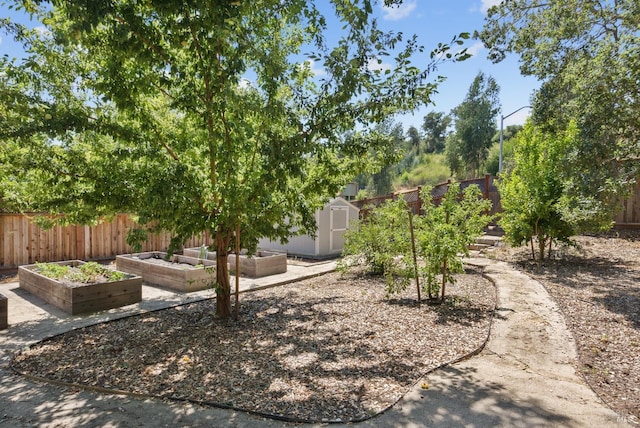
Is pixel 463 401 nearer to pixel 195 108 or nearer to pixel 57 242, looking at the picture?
pixel 195 108

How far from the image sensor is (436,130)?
47.9 m

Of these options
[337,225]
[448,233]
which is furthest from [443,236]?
[337,225]

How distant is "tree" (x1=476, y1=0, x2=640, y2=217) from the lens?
18.7 ft

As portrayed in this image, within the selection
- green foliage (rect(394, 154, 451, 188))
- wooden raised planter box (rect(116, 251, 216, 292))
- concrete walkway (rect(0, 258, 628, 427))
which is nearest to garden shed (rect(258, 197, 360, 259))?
wooden raised planter box (rect(116, 251, 216, 292))

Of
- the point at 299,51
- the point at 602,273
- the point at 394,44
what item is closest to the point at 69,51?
the point at 299,51

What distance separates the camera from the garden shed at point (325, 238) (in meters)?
11.7

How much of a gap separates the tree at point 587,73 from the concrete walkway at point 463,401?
3344 mm

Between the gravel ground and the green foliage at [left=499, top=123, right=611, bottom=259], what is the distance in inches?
32.0

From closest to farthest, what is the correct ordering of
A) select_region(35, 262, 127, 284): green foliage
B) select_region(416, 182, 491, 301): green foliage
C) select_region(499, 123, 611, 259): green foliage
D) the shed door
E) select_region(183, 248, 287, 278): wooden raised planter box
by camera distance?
select_region(416, 182, 491, 301): green foliage → select_region(35, 262, 127, 284): green foliage → select_region(499, 123, 611, 259): green foliage → select_region(183, 248, 287, 278): wooden raised planter box → the shed door

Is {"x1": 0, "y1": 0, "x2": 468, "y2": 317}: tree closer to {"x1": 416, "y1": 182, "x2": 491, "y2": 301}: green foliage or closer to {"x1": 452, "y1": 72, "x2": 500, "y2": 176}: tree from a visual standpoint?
{"x1": 416, "y1": 182, "x2": 491, "y2": 301}: green foliage

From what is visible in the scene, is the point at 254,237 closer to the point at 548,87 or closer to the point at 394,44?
the point at 394,44

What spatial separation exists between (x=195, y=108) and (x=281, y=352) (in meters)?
2.80

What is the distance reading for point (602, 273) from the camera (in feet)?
23.9

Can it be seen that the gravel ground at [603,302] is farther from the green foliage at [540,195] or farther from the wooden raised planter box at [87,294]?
the wooden raised planter box at [87,294]
